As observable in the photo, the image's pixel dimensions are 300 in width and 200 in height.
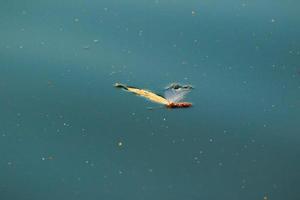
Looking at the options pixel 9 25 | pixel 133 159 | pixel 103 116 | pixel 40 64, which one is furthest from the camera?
pixel 9 25

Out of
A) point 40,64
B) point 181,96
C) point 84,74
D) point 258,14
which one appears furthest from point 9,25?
point 258,14

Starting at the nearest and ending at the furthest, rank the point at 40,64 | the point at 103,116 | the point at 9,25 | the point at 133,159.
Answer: the point at 133,159 → the point at 103,116 → the point at 40,64 → the point at 9,25

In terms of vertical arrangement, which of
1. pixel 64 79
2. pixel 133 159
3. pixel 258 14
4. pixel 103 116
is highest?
pixel 258 14

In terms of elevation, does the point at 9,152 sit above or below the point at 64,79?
below

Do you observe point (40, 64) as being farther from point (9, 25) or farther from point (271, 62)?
point (271, 62)

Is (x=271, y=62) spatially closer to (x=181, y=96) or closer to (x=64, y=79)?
(x=181, y=96)

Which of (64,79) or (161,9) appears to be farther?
(161,9)

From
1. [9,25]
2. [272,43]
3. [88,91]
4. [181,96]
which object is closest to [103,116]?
[88,91]
